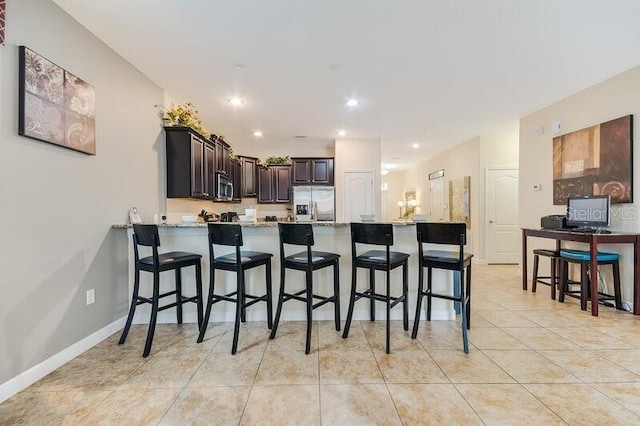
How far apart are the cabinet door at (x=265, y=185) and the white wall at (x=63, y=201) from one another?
10.4 feet

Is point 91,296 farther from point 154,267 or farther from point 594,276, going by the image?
point 594,276

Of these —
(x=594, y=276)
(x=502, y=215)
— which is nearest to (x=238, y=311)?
(x=594, y=276)

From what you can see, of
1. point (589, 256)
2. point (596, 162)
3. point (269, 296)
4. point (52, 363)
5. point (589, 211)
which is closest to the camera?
point (52, 363)

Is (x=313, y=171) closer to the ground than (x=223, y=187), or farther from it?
farther from it

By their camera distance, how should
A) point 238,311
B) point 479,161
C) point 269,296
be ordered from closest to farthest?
point 238,311, point 269,296, point 479,161

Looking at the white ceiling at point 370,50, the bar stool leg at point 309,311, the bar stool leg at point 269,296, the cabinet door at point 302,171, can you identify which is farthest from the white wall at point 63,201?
the cabinet door at point 302,171

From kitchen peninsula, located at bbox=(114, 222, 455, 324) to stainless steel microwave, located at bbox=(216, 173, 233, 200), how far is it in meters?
1.82

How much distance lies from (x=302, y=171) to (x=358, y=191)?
4.21 ft

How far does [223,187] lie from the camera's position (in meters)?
4.96

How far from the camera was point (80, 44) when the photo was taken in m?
2.38

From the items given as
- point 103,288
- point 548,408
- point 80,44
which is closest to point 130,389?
point 103,288

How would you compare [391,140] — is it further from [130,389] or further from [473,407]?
[130,389]

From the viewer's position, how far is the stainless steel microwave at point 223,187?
4.68m

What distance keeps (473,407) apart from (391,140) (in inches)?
213
